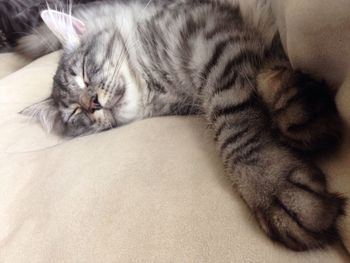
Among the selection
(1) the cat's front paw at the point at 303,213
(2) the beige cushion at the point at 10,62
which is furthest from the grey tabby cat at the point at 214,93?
(2) the beige cushion at the point at 10,62

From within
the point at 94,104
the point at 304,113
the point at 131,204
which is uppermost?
the point at 304,113

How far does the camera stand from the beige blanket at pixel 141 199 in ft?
1.89

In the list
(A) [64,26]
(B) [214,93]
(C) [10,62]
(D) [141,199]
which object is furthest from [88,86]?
(C) [10,62]

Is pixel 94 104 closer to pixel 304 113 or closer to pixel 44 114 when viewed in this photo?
pixel 44 114

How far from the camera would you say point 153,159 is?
0.77 m

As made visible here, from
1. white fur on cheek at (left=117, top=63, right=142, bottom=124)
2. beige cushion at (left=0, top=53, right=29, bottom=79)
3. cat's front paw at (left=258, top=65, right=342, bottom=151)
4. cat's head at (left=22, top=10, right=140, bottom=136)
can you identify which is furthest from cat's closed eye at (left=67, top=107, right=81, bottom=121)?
cat's front paw at (left=258, top=65, right=342, bottom=151)

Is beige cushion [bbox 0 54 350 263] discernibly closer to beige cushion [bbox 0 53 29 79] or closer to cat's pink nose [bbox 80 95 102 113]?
cat's pink nose [bbox 80 95 102 113]

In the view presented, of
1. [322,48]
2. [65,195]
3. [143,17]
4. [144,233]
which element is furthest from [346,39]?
[143,17]

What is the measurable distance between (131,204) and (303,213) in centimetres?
28

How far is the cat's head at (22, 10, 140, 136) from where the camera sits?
3.51ft

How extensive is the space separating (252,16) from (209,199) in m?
0.57

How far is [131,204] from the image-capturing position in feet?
2.20

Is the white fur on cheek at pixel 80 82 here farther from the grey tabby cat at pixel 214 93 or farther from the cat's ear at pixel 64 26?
the cat's ear at pixel 64 26

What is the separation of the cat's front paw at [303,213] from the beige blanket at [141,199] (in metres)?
0.02
